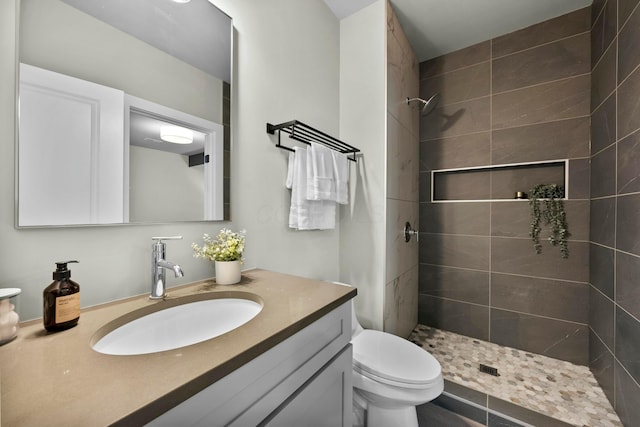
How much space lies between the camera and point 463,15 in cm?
189

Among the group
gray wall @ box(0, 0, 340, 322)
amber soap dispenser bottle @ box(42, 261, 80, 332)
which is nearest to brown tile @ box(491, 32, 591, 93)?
gray wall @ box(0, 0, 340, 322)

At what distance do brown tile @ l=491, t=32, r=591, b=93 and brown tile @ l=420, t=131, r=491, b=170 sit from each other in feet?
1.34

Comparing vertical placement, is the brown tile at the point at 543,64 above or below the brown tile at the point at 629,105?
above

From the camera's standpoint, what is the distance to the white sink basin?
65cm

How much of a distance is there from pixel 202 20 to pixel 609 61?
2.18 m

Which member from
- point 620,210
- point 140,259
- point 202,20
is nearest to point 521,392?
point 620,210

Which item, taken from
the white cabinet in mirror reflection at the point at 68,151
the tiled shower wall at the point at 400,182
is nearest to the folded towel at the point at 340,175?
the tiled shower wall at the point at 400,182

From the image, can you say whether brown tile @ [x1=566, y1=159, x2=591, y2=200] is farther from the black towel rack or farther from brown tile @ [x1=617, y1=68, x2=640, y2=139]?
the black towel rack

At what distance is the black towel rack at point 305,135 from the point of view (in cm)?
130

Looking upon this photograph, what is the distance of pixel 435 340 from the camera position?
2.19 m

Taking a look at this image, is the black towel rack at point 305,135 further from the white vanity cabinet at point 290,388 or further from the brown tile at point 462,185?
the brown tile at point 462,185

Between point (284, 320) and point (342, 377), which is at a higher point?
point (284, 320)

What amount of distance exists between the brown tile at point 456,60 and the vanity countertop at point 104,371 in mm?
2513

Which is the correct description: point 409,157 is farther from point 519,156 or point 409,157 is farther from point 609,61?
point 609,61
